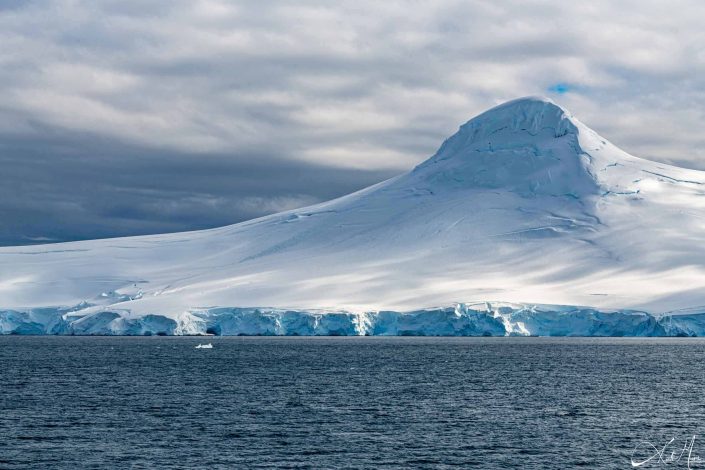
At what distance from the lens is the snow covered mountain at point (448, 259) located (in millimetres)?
126562

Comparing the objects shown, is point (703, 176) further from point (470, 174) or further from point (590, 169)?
point (470, 174)

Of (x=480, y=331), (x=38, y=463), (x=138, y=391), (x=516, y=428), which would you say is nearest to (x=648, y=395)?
(x=516, y=428)

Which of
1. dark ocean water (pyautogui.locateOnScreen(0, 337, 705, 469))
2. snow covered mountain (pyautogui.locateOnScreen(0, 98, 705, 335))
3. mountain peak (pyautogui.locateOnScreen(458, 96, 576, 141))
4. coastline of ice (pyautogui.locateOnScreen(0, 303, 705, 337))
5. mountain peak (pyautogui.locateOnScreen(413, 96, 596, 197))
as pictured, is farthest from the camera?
mountain peak (pyautogui.locateOnScreen(458, 96, 576, 141))

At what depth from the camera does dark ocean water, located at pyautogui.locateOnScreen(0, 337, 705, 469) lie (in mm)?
37281

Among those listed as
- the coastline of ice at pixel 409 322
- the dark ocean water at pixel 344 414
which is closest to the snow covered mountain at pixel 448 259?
the coastline of ice at pixel 409 322

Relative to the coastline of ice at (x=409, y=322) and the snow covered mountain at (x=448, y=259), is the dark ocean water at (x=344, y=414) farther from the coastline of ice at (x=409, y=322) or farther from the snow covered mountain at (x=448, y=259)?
the snow covered mountain at (x=448, y=259)

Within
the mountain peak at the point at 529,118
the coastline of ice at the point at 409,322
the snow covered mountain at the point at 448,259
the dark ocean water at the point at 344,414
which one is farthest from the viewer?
the mountain peak at the point at 529,118

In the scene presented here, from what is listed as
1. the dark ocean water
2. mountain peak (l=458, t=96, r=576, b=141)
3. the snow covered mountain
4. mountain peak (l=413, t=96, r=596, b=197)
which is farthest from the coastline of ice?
mountain peak (l=458, t=96, r=576, b=141)

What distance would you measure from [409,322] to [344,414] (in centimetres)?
7713

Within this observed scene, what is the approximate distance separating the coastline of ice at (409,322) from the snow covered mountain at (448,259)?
24cm

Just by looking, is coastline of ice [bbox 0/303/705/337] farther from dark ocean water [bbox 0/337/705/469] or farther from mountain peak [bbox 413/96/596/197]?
mountain peak [bbox 413/96/596/197]

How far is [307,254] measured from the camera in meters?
163

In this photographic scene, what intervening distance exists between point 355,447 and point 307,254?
4869 inches

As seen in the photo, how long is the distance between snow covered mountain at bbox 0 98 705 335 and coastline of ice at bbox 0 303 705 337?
0.24m
